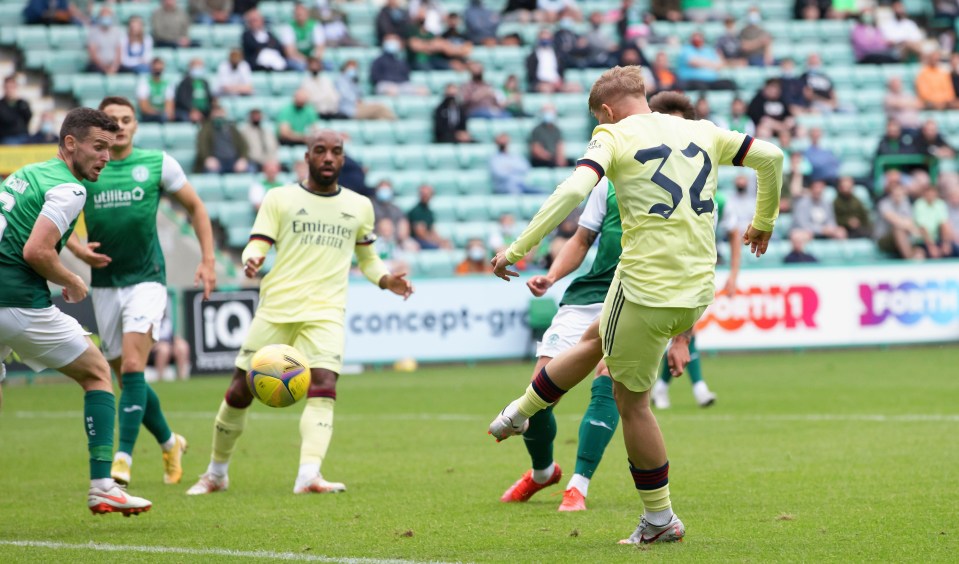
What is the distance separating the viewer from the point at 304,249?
9086mm

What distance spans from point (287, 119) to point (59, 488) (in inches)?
528

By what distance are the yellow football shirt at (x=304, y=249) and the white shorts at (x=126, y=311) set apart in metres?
0.66

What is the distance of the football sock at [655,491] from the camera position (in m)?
6.36

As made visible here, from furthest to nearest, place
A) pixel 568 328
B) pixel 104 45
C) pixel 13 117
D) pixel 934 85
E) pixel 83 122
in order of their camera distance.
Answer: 1. pixel 934 85
2. pixel 104 45
3. pixel 13 117
4. pixel 568 328
5. pixel 83 122

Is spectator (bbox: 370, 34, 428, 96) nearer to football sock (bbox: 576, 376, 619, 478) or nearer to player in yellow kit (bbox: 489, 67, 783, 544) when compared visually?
football sock (bbox: 576, 376, 619, 478)

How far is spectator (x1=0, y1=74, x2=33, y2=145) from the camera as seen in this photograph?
780 inches

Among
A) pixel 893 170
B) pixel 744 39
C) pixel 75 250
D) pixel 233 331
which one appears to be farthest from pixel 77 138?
pixel 744 39

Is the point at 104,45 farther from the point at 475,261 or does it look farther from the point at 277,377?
the point at 277,377

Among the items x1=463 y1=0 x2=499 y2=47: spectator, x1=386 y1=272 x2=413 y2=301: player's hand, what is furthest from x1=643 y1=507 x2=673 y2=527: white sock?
x1=463 y1=0 x2=499 y2=47: spectator

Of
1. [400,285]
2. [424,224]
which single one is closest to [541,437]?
[400,285]

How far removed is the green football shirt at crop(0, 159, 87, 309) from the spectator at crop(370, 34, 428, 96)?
17002 millimetres

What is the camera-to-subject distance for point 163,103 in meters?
21.4

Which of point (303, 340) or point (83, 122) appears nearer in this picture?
point (83, 122)

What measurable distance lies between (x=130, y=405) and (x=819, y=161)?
57.3 ft
